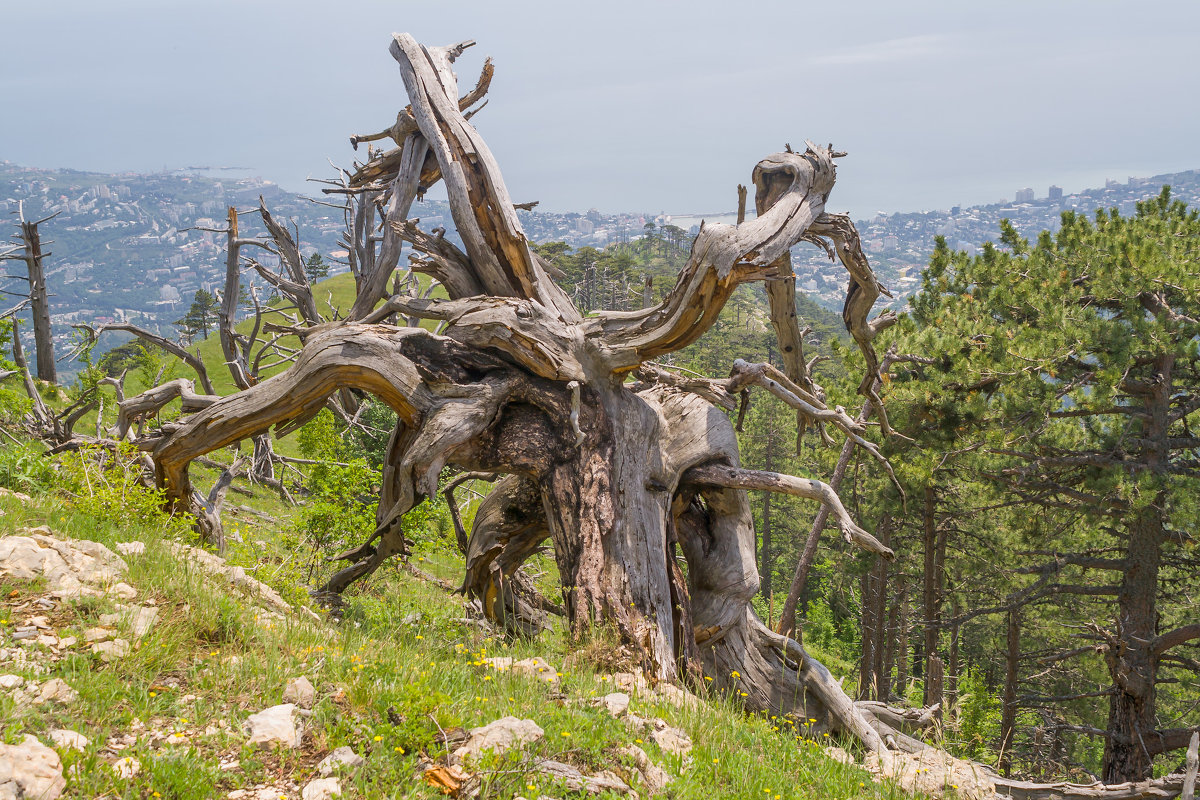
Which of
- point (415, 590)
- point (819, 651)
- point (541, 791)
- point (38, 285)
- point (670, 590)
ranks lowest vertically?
point (819, 651)

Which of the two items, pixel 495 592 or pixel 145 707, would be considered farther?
pixel 495 592

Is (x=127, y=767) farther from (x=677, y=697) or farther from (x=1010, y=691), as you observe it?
(x=1010, y=691)

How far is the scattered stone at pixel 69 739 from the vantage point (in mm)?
2938

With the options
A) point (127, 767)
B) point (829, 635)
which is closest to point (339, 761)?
point (127, 767)

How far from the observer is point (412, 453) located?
6277 millimetres

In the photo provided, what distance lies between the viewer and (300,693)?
3725mm

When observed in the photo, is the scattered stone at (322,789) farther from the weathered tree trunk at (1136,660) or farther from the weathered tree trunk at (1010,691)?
the weathered tree trunk at (1010,691)

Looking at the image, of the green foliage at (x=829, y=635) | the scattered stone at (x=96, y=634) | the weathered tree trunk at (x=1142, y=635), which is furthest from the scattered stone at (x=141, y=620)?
the green foliage at (x=829, y=635)

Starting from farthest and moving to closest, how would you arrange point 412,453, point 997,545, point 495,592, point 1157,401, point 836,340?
point 997,545 → point 836,340 → point 1157,401 → point 495,592 → point 412,453

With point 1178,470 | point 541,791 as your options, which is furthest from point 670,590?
point 1178,470

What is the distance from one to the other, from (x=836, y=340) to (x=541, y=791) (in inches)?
425

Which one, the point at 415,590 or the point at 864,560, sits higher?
the point at 415,590

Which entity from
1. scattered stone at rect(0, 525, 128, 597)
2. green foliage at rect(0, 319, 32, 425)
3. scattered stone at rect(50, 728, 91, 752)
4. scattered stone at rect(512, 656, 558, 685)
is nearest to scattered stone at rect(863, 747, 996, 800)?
scattered stone at rect(512, 656, 558, 685)

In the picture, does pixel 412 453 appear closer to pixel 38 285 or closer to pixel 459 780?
pixel 459 780
